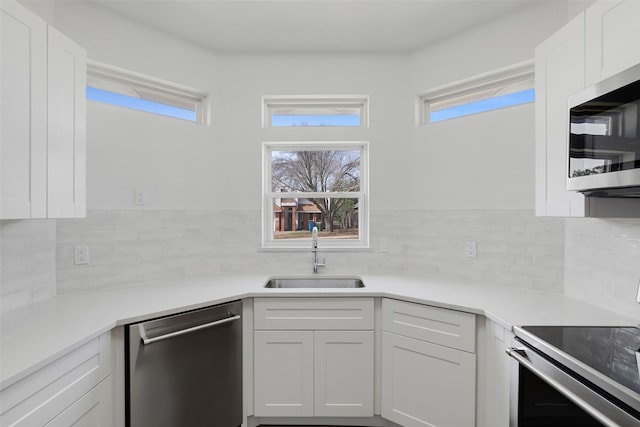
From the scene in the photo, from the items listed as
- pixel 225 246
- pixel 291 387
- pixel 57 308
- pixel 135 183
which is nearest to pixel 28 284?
pixel 57 308

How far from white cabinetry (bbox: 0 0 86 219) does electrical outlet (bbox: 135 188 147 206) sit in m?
0.59

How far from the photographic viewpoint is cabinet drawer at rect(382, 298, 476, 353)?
174 cm

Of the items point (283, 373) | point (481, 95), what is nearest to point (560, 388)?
point (283, 373)

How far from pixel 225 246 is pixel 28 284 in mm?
1210

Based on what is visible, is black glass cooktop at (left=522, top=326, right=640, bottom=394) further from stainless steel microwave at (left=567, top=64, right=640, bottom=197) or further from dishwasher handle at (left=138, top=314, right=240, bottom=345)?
dishwasher handle at (left=138, top=314, right=240, bottom=345)

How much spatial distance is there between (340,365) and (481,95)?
6.89 feet

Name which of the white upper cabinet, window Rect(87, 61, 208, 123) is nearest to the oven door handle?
the white upper cabinet

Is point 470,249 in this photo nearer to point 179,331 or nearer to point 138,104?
point 179,331

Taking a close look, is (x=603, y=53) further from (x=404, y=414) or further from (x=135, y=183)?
(x=135, y=183)

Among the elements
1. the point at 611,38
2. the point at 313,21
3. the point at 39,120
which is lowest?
the point at 39,120

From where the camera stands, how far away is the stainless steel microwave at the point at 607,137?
3.62 feet

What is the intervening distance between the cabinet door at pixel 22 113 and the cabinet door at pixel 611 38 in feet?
7.47

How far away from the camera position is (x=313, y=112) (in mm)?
2791

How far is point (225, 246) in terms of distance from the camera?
2.69 m
